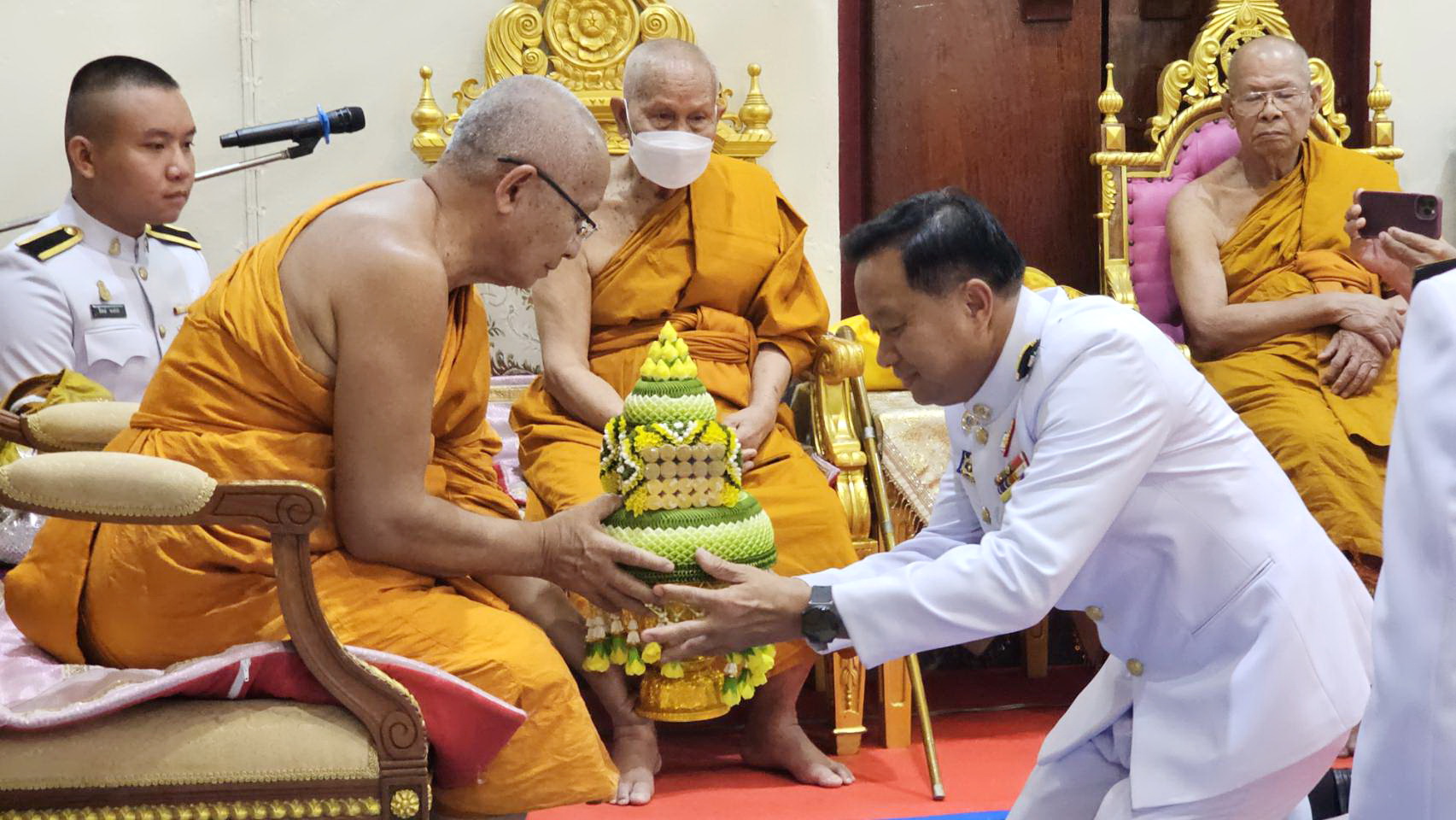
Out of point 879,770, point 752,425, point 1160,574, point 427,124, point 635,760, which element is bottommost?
point 879,770

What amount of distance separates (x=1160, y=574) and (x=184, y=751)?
138 cm

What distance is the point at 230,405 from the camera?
2.36m

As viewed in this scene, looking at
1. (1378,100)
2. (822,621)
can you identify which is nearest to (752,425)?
(822,621)

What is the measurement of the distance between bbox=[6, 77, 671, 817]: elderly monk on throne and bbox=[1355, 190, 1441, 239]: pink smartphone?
160cm

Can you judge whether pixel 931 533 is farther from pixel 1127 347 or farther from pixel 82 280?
pixel 82 280

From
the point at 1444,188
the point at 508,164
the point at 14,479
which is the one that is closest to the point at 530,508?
the point at 508,164

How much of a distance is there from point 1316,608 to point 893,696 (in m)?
1.82

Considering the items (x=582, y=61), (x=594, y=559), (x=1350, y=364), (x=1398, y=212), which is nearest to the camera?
(x=594, y=559)

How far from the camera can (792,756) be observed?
341 cm

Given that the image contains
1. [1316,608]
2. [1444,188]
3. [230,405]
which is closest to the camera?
[1316,608]

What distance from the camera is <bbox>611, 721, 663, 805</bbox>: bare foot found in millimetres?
3238

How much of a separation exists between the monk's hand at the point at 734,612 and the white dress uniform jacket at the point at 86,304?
5.73 feet

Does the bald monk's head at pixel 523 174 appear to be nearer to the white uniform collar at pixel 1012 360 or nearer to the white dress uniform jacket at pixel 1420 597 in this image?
the white uniform collar at pixel 1012 360

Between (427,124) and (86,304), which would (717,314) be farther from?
(86,304)
